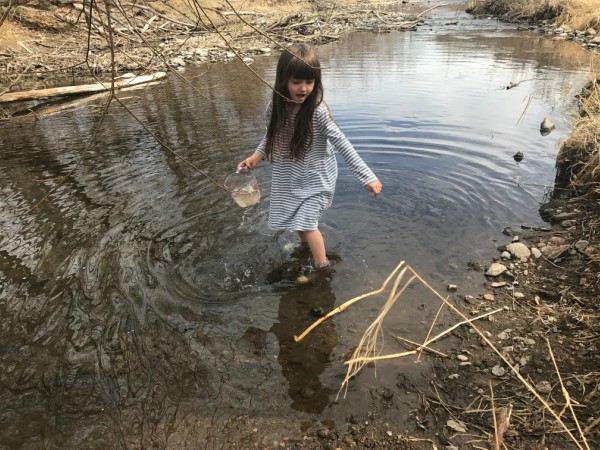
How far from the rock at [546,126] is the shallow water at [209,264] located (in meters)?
0.17

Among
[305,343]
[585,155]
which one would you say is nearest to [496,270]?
[305,343]

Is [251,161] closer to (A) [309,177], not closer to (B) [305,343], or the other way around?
(A) [309,177]

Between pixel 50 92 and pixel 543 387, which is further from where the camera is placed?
pixel 50 92

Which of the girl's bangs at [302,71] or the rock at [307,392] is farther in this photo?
the girl's bangs at [302,71]

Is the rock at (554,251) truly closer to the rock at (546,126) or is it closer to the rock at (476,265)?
the rock at (476,265)

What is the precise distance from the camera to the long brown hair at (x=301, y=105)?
9.20ft

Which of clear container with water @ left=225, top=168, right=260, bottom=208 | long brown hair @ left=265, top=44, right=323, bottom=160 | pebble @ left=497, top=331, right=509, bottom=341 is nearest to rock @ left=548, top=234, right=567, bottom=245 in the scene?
pebble @ left=497, top=331, right=509, bottom=341

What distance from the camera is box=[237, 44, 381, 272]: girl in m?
2.91

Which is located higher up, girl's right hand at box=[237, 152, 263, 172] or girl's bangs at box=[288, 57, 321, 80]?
girl's bangs at box=[288, 57, 321, 80]

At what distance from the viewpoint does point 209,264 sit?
3.67 metres

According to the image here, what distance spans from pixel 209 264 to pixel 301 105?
5.33 feet

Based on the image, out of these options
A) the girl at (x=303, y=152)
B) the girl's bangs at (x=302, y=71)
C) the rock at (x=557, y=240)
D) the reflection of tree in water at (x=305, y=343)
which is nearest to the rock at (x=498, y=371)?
the reflection of tree in water at (x=305, y=343)

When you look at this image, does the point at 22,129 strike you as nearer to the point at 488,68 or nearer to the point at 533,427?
the point at 533,427

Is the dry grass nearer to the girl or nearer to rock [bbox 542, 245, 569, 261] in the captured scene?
rock [bbox 542, 245, 569, 261]
